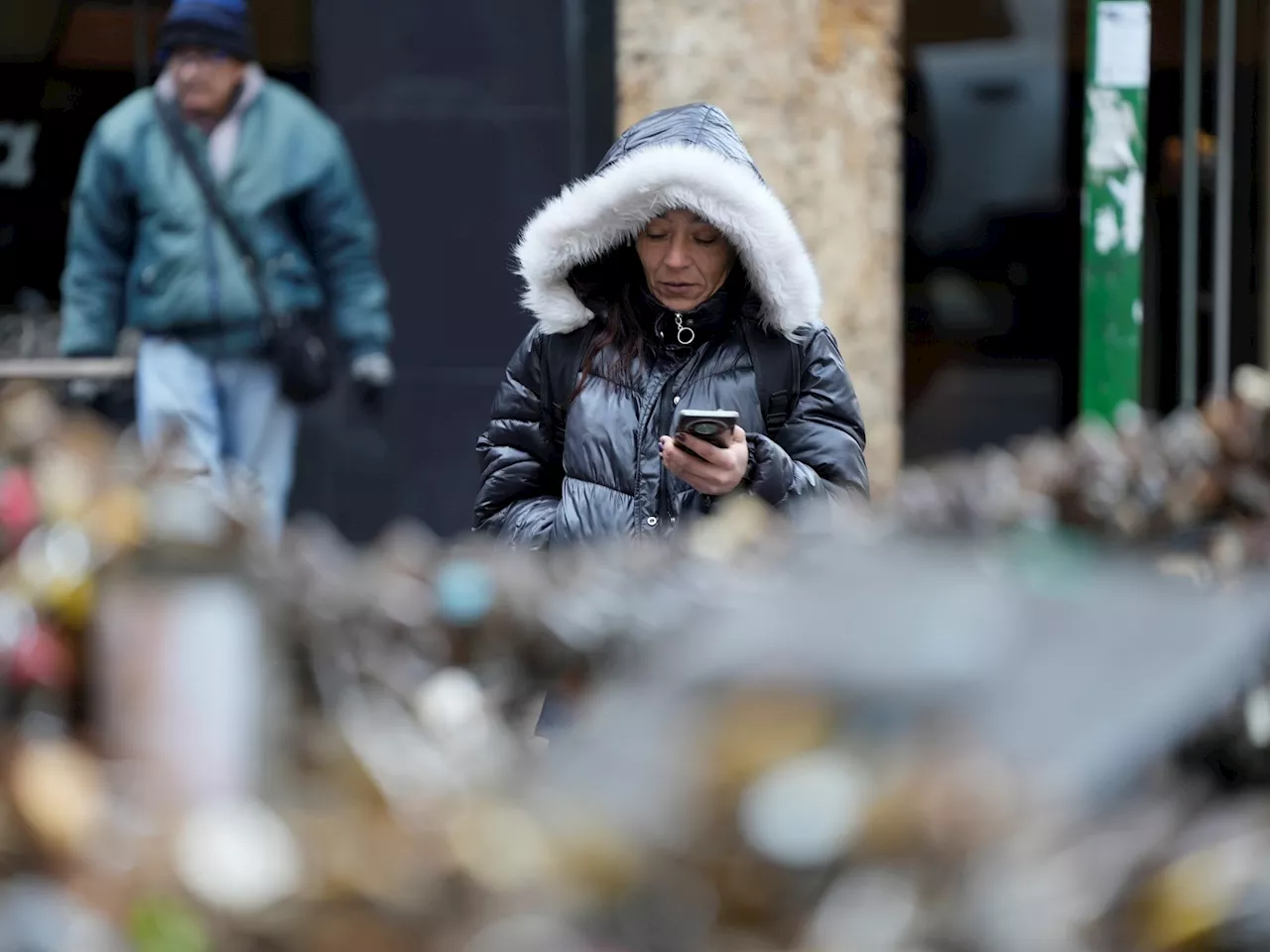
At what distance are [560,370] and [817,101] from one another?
3869 millimetres

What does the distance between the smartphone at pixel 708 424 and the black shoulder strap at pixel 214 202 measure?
4049mm

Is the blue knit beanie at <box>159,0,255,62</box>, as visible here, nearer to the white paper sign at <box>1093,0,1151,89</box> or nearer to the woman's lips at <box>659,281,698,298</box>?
the white paper sign at <box>1093,0,1151,89</box>

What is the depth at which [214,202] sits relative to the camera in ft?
23.4

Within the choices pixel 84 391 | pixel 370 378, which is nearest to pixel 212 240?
pixel 84 391

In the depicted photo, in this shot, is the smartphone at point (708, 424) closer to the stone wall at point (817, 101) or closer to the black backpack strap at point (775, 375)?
the black backpack strap at point (775, 375)

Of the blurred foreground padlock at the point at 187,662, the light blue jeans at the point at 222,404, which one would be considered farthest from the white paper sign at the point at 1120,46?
the blurred foreground padlock at the point at 187,662

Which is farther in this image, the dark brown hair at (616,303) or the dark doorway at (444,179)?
the dark doorway at (444,179)

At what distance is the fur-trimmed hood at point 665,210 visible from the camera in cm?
378

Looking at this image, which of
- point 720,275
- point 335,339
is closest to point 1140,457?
point 720,275

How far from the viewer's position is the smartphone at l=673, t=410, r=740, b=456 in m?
3.37

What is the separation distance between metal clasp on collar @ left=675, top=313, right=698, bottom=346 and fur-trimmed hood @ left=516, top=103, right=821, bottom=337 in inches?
5.8

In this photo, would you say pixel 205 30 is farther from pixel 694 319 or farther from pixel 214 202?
pixel 694 319

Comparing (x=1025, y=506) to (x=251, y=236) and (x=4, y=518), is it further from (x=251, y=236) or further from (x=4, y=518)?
(x=251, y=236)

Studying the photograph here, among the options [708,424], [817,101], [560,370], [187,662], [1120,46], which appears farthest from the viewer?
[817,101]
